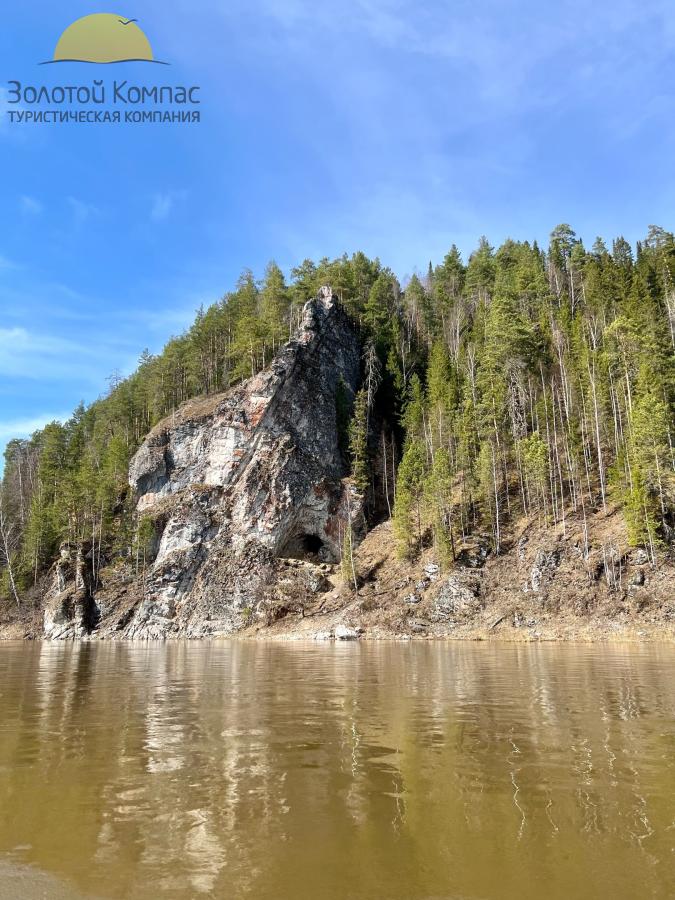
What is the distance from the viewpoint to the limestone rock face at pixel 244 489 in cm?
5434

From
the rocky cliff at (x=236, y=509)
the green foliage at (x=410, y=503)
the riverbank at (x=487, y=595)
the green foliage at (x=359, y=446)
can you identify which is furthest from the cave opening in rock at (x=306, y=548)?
the green foliage at (x=410, y=503)

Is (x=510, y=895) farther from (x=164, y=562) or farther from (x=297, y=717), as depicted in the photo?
(x=164, y=562)

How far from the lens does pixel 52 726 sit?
10406 mm

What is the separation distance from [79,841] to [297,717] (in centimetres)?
640

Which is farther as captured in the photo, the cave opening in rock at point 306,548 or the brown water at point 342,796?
the cave opening in rock at point 306,548

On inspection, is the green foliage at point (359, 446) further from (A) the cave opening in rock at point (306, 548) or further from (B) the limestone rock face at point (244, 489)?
(A) the cave opening in rock at point (306, 548)

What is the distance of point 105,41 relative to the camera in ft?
81.3

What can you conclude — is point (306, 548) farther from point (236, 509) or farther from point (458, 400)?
point (458, 400)

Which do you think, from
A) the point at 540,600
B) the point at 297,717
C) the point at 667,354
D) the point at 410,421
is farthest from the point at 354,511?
the point at 297,717

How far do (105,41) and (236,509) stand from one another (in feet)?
136

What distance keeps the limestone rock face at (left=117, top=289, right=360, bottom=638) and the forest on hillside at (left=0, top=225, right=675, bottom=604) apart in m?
4.05

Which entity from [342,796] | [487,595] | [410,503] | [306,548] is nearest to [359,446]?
[410,503]

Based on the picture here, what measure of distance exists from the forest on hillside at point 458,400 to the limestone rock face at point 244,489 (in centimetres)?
405

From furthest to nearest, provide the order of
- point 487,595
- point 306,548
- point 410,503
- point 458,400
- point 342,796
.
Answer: point 458,400
point 306,548
point 410,503
point 487,595
point 342,796
